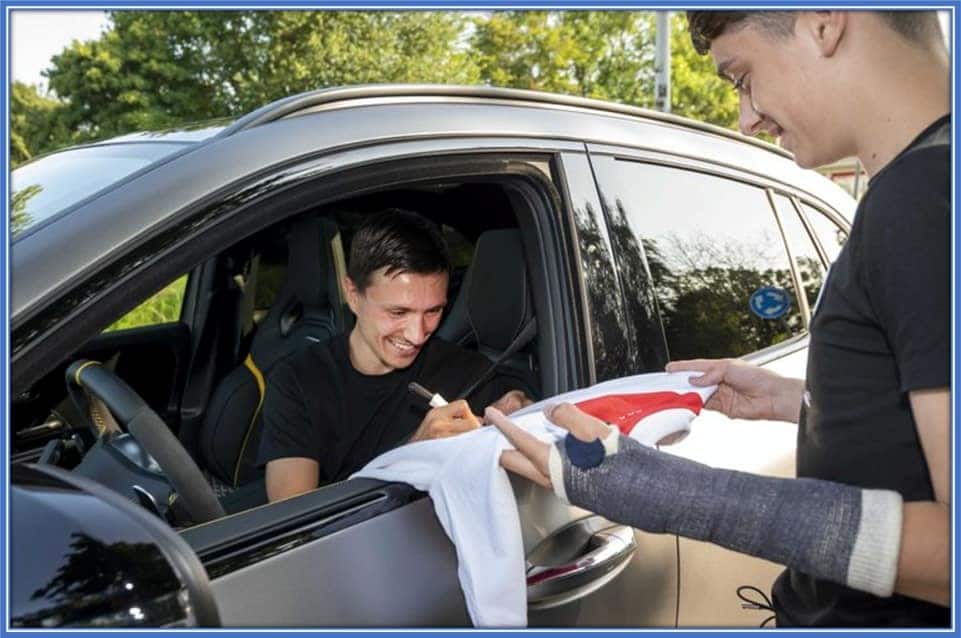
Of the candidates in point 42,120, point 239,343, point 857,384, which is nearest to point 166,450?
point 857,384

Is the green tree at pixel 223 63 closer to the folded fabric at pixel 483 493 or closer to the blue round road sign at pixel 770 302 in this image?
the blue round road sign at pixel 770 302

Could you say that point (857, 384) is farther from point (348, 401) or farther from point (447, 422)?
point (348, 401)

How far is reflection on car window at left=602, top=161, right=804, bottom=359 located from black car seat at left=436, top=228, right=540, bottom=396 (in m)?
0.28

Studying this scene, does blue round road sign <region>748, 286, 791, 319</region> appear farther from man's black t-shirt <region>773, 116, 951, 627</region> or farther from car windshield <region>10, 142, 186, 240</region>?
car windshield <region>10, 142, 186, 240</region>

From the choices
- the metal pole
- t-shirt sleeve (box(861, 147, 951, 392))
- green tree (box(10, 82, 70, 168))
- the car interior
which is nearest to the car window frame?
the car interior

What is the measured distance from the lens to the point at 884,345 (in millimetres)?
1217

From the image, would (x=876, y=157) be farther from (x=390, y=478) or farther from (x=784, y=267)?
(x=784, y=267)

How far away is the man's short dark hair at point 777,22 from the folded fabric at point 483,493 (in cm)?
65

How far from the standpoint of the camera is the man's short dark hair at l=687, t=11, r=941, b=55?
1300 millimetres

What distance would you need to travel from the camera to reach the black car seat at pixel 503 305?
232 cm

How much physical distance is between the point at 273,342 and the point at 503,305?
1.00 meters

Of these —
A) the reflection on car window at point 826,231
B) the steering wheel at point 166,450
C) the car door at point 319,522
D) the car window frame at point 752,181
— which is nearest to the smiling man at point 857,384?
the car door at point 319,522

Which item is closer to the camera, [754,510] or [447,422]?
[754,510]

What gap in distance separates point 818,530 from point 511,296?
120 centimetres
